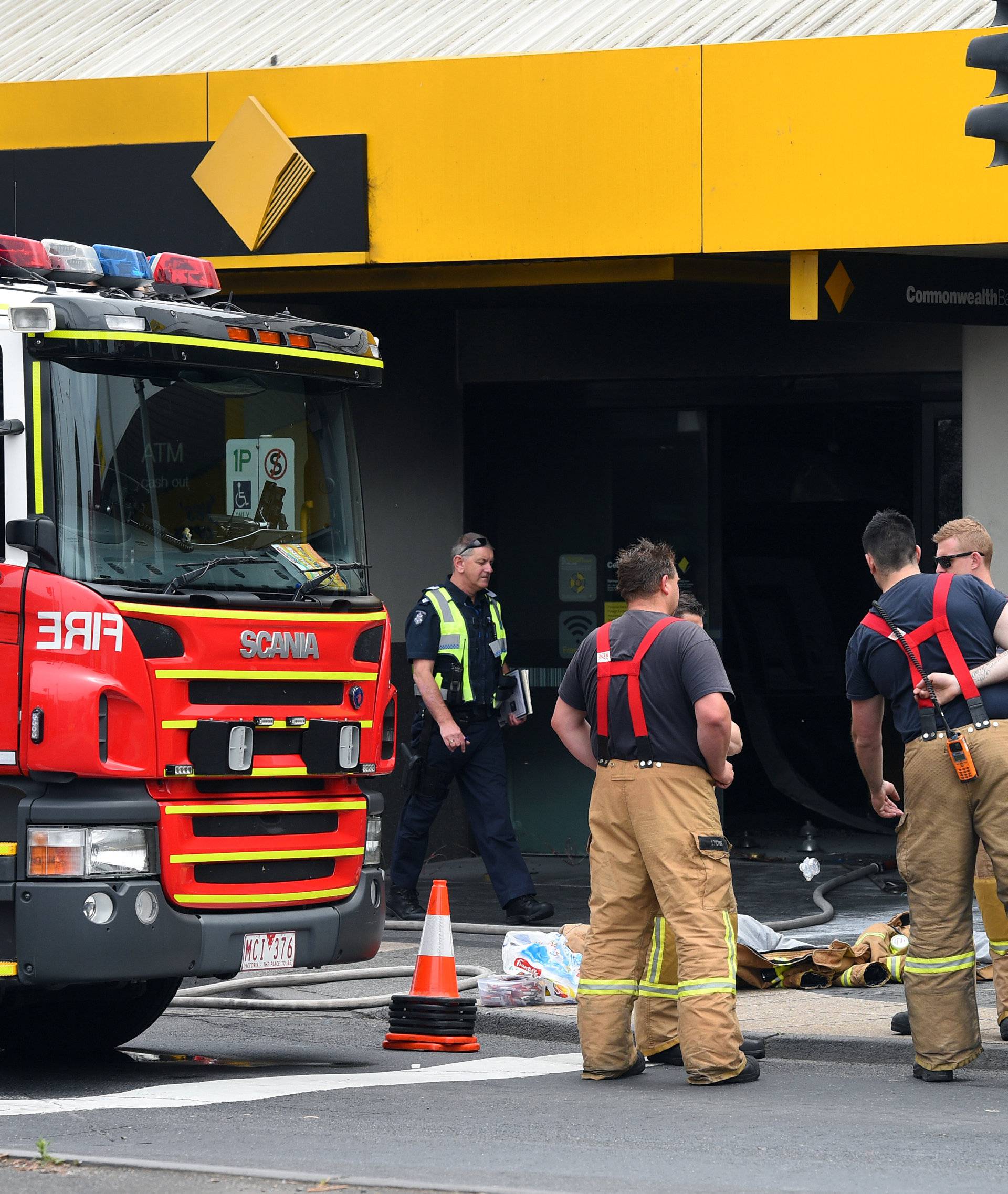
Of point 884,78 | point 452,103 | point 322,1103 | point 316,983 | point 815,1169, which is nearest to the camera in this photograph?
point 815,1169

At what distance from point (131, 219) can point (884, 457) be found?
5.89 meters

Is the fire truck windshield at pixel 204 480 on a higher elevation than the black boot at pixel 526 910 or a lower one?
higher

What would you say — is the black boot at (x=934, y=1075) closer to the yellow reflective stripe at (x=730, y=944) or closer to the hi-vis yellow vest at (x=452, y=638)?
the yellow reflective stripe at (x=730, y=944)

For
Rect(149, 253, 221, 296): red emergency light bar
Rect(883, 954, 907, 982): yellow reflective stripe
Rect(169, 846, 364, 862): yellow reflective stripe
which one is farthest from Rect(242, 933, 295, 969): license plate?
Rect(883, 954, 907, 982): yellow reflective stripe

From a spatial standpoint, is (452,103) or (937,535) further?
(452,103)

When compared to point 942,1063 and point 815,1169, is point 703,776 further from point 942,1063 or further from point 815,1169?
point 815,1169

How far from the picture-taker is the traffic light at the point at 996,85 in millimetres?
7195

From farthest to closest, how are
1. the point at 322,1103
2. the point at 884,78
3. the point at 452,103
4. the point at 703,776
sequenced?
the point at 452,103
the point at 884,78
the point at 703,776
the point at 322,1103

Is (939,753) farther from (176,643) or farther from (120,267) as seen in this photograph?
(120,267)

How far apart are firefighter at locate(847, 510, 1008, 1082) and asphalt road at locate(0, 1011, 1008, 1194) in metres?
0.34

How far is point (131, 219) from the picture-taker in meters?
12.8

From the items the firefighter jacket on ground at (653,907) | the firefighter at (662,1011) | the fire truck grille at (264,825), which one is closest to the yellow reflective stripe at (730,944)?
the firefighter jacket on ground at (653,907)

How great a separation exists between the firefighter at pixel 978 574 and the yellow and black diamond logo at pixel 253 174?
17.3 ft

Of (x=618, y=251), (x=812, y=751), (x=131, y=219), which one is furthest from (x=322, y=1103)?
(x=812, y=751)
